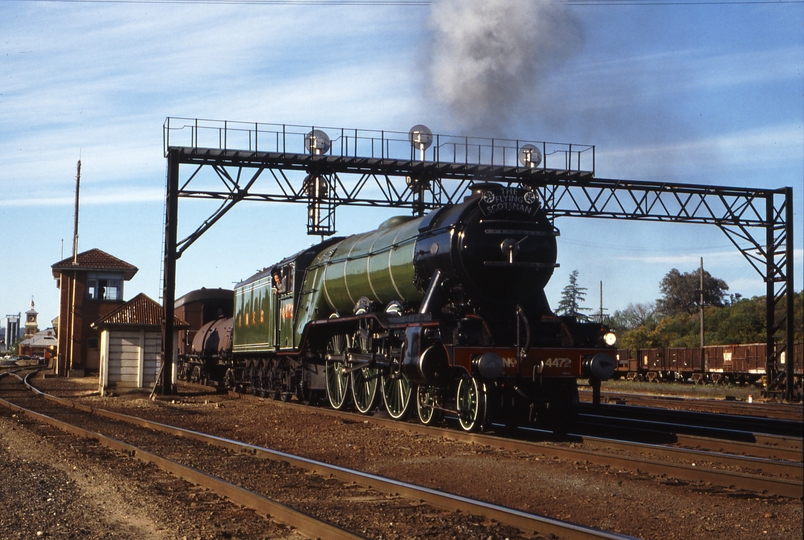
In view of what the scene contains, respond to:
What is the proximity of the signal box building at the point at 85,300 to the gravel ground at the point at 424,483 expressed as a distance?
128 ft

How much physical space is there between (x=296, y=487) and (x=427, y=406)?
18.9 feet

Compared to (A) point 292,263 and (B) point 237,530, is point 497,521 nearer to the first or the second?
(B) point 237,530

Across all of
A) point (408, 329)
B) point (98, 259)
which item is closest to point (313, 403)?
point (408, 329)

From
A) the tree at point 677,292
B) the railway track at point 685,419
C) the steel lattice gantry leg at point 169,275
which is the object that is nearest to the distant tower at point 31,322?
the tree at point 677,292

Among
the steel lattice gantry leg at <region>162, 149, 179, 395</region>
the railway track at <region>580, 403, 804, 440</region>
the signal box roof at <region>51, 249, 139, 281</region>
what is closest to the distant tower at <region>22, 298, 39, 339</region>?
the signal box roof at <region>51, 249, 139, 281</region>

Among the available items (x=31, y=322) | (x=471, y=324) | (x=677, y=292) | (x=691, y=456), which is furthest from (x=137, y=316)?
(x=31, y=322)

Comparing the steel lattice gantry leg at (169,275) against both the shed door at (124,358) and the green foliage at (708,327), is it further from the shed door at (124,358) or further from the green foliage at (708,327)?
the green foliage at (708,327)

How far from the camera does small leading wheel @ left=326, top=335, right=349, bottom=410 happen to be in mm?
17984

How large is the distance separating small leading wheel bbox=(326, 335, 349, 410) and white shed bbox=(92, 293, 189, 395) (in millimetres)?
11810

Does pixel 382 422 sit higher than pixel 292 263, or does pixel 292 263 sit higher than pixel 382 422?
pixel 292 263

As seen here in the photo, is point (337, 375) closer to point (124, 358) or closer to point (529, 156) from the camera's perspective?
point (529, 156)

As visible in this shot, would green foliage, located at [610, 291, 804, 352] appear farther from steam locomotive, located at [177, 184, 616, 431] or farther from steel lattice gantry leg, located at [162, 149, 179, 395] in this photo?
steel lattice gantry leg, located at [162, 149, 179, 395]

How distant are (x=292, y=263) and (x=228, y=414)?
4.15 metres

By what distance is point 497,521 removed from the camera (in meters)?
6.92
